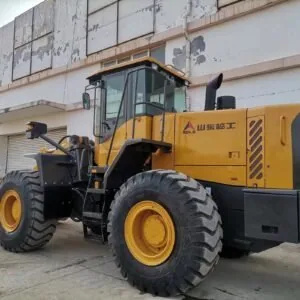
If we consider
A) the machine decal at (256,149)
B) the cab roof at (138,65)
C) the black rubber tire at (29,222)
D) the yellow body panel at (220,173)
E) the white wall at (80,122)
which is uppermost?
the white wall at (80,122)

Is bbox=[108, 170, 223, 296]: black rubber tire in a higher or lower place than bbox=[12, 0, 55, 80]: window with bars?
lower

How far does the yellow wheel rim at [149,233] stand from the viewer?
4559 mm

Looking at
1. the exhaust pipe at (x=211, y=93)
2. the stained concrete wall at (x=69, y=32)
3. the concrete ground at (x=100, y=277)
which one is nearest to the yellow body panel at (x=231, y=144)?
the exhaust pipe at (x=211, y=93)

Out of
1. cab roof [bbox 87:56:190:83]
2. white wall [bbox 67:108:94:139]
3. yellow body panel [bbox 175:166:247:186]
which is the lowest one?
yellow body panel [bbox 175:166:247:186]

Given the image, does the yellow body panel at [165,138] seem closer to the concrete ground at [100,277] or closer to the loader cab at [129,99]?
the loader cab at [129,99]

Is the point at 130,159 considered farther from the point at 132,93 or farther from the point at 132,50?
the point at 132,50

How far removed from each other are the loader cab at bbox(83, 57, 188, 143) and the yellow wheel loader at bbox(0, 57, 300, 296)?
2cm

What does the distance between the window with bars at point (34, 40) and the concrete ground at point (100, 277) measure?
12815 mm

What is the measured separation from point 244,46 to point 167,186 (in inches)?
295

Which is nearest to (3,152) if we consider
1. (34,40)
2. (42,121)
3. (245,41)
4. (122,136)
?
(42,121)

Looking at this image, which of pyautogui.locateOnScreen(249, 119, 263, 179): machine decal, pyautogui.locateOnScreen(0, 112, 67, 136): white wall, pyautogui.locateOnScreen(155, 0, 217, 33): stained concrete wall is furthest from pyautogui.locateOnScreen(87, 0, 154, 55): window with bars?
pyautogui.locateOnScreen(249, 119, 263, 179): machine decal

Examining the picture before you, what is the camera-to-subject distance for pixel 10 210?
711 cm

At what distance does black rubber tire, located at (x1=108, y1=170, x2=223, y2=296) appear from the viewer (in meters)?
4.23

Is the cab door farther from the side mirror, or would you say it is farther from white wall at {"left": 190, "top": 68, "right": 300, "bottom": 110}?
white wall at {"left": 190, "top": 68, "right": 300, "bottom": 110}
